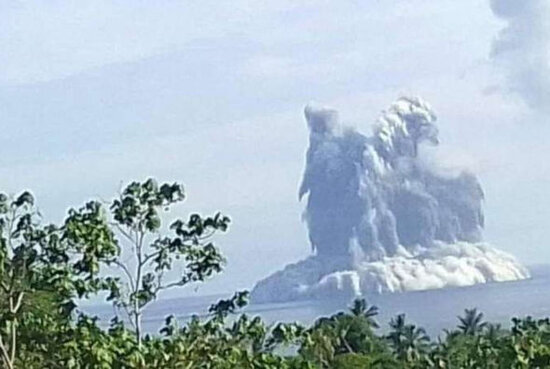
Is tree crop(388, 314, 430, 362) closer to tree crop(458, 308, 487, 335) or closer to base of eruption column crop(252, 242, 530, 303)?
tree crop(458, 308, 487, 335)

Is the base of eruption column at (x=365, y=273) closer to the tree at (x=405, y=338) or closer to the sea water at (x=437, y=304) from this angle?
the sea water at (x=437, y=304)

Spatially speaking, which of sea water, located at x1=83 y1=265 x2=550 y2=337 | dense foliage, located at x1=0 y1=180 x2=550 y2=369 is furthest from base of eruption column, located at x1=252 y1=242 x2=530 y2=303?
dense foliage, located at x1=0 y1=180 x2=550 y2=369

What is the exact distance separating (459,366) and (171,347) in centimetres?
2624

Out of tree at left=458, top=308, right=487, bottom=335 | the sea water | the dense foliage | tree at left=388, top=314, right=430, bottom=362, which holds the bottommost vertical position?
the dense foliage

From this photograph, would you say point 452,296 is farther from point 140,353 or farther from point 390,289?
point 140,353

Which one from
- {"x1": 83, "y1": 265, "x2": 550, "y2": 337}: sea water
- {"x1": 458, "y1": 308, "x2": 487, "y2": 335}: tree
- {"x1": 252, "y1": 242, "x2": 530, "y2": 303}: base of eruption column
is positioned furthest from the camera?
{"x1": 252, "y1": 242, "x2": 530, "y2": 303}: base of eruption column

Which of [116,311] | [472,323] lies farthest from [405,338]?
[116,311]

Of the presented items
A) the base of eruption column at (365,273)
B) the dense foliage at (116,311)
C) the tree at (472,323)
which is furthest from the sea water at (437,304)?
the dense foliage at (116,311)

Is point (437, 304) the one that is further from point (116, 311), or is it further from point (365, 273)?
point (116, 311)

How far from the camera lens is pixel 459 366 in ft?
134

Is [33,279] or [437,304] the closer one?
[33,279]

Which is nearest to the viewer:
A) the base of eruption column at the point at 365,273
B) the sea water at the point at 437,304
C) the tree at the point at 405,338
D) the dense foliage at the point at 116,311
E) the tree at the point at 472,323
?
the dense foliage at the point at 116,311

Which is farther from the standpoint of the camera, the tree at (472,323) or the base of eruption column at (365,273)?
the base of eruption column at (365,273)

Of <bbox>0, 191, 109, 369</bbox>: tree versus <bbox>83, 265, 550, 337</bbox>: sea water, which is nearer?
<bbox>0, 191, 109, 369</bbox>: tree
